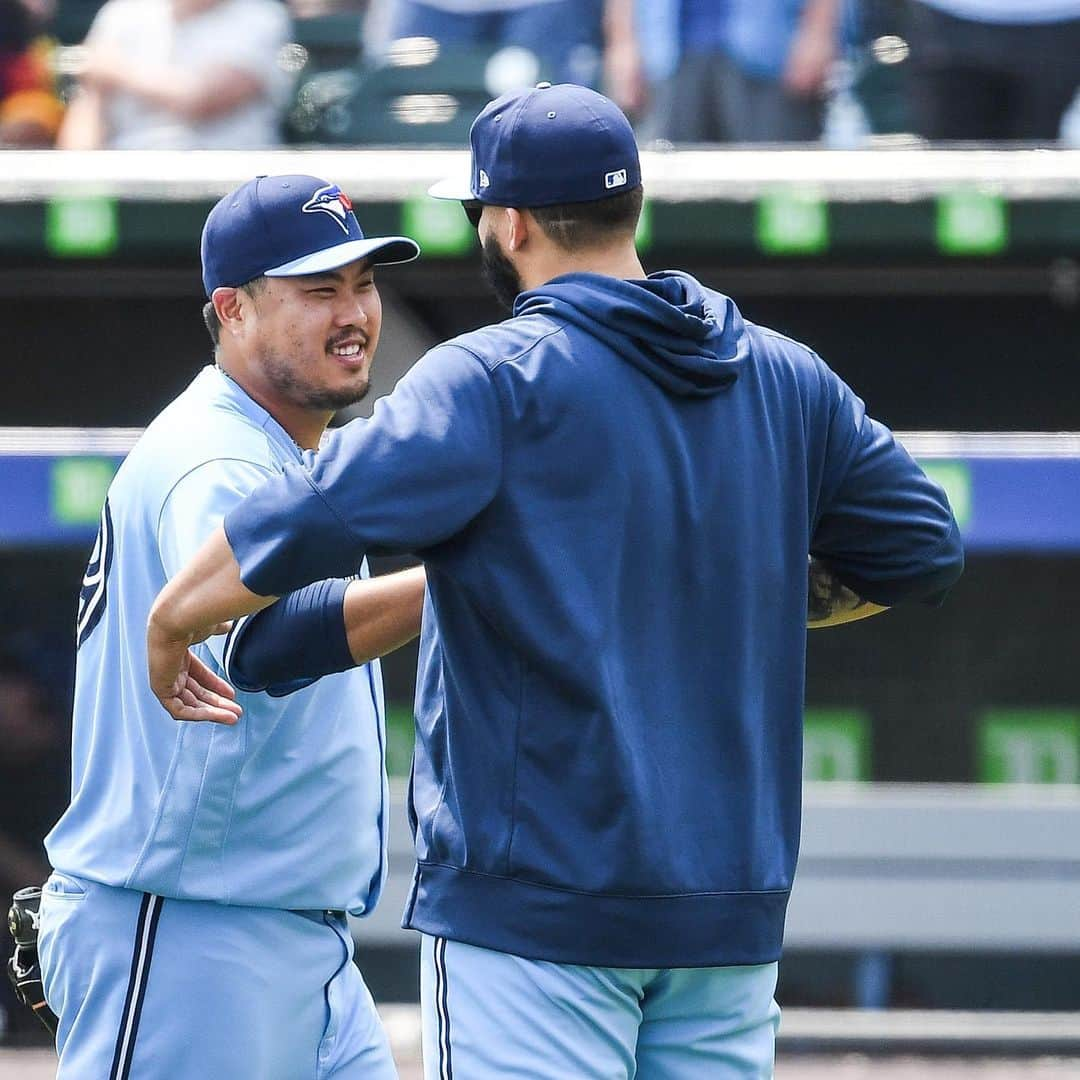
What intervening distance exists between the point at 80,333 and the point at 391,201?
143 centimetres

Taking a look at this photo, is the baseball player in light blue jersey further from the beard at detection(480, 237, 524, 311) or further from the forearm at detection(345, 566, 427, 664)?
the beard at detection(480, 237, 524, 311)

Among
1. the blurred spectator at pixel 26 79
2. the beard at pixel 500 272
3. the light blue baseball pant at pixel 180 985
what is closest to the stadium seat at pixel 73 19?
the blurred spectator at pixel 26 79

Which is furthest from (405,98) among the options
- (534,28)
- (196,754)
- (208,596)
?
(208,596)

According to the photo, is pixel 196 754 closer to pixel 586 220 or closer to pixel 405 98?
pixel 586 220

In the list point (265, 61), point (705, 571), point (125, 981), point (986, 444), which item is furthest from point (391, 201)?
point (705, 571)

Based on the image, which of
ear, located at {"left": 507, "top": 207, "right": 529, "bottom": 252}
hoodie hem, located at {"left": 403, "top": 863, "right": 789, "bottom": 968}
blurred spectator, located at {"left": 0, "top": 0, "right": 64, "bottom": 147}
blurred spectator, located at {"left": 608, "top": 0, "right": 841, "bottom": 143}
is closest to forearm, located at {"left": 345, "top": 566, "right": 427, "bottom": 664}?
hoodie hem, located at {"left": 403, "top": 863, "right": 789, "bottom": 968}

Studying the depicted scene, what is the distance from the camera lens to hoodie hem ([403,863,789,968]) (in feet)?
6.97

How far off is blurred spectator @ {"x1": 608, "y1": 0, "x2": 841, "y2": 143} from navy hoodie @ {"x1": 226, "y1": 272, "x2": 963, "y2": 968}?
11.8 feet

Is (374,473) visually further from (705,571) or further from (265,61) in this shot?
Answer: (265,61)

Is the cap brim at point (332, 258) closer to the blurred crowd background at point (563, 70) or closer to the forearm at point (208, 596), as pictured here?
the forearm at point (208, 596)

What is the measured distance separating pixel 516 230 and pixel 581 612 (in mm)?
473

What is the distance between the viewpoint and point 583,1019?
2.15m

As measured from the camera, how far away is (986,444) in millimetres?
6109

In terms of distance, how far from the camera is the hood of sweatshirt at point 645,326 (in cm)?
215
